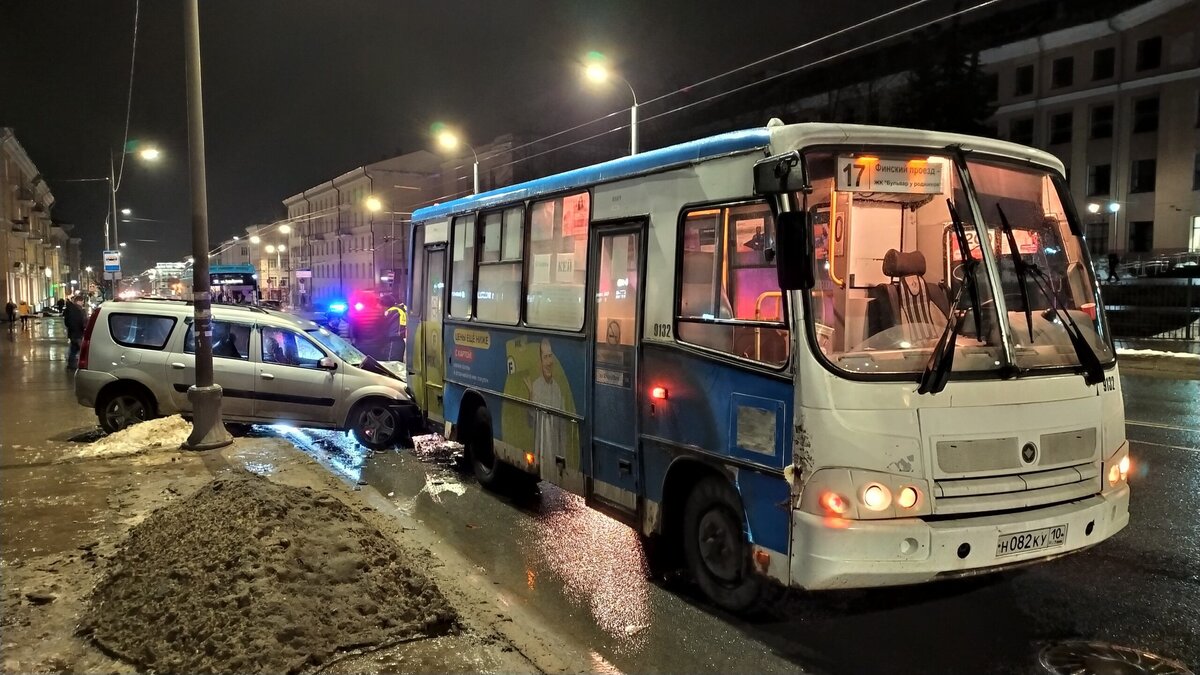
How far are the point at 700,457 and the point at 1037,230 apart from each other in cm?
267

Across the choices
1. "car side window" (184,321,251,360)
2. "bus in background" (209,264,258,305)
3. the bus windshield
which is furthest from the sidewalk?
"bus in background" (209,264,258,305)

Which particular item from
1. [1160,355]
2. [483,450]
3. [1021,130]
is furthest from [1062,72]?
[483,450]

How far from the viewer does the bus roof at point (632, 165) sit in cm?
464

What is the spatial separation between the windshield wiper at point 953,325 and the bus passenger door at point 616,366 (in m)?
2.11

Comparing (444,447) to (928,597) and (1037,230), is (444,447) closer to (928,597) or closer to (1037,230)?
(928,597)

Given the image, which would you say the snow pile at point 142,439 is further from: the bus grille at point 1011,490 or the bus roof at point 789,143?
the bus grille at point 1011,490

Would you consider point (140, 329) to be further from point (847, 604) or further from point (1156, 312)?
point (1156, 312)

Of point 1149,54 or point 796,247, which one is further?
point 1149,54

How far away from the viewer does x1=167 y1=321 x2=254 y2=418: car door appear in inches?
404

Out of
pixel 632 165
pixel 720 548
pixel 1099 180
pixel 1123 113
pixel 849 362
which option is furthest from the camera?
pixel 1099 180

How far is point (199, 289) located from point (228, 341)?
59.6 inches

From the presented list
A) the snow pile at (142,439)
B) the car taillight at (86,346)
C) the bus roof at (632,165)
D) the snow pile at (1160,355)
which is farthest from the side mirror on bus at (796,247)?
the snow pile at (1160,355)

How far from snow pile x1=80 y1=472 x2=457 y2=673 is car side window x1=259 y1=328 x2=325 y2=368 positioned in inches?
210

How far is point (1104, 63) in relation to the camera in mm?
39375
